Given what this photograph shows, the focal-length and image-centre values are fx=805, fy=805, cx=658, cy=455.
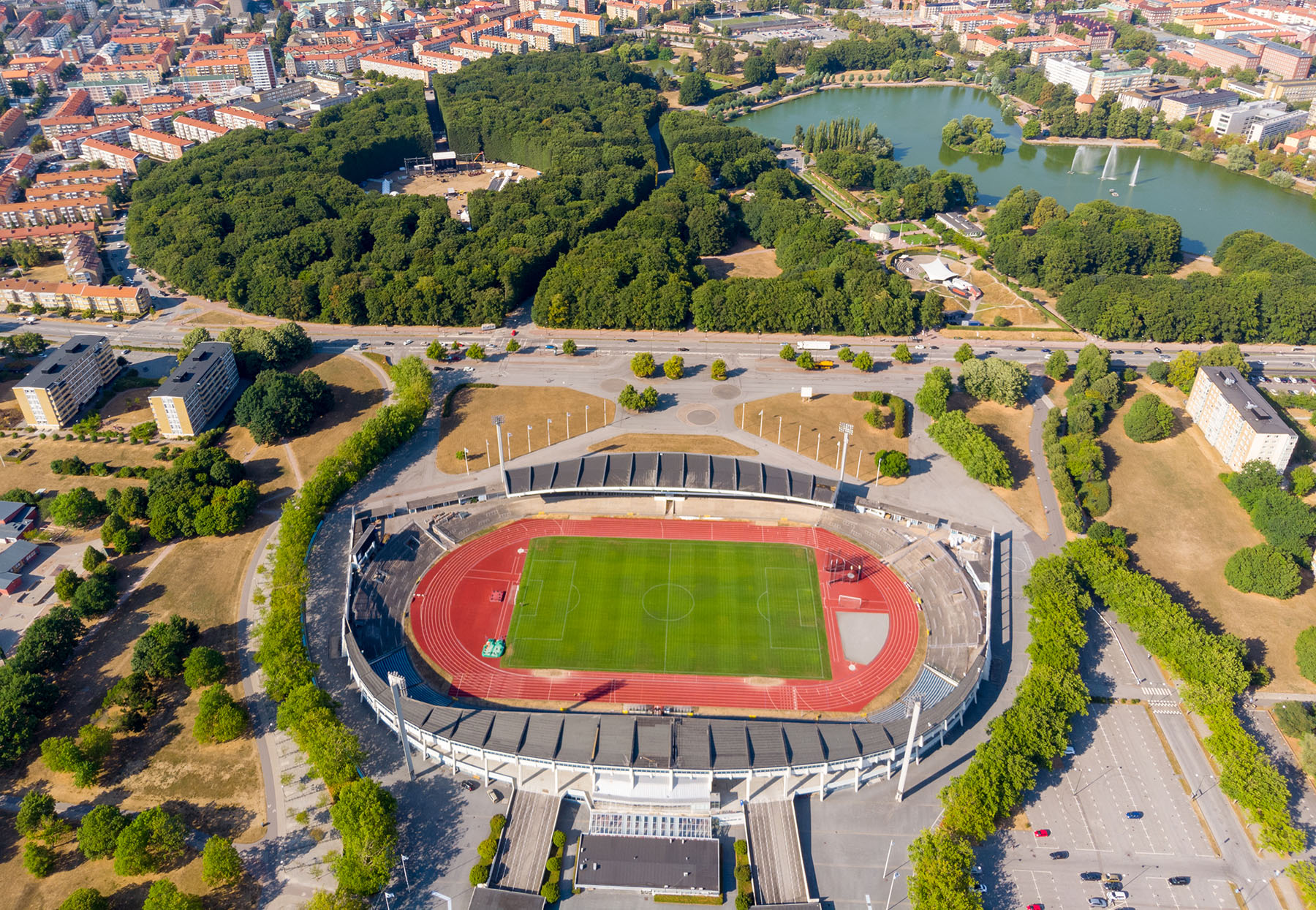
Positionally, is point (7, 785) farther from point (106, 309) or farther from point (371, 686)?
point (106, 309)

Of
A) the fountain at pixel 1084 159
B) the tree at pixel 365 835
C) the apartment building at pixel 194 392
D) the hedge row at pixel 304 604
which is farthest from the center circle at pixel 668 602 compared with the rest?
the fountain at pixel 1084 159

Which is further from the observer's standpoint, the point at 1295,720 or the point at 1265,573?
the point at 1265,573

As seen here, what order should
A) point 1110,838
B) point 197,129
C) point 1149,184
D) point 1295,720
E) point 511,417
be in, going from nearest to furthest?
point 1110,838 → point 1295,720 → point 511,417 → point 1149,184 → point 197,129

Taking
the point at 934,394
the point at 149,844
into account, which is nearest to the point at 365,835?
the point at 149,844

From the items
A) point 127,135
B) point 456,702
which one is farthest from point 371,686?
point 127,135

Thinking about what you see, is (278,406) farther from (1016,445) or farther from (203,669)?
(1016,445)

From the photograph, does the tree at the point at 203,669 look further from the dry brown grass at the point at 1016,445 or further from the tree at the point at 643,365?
the dry brown grass at the point at 1016,445
